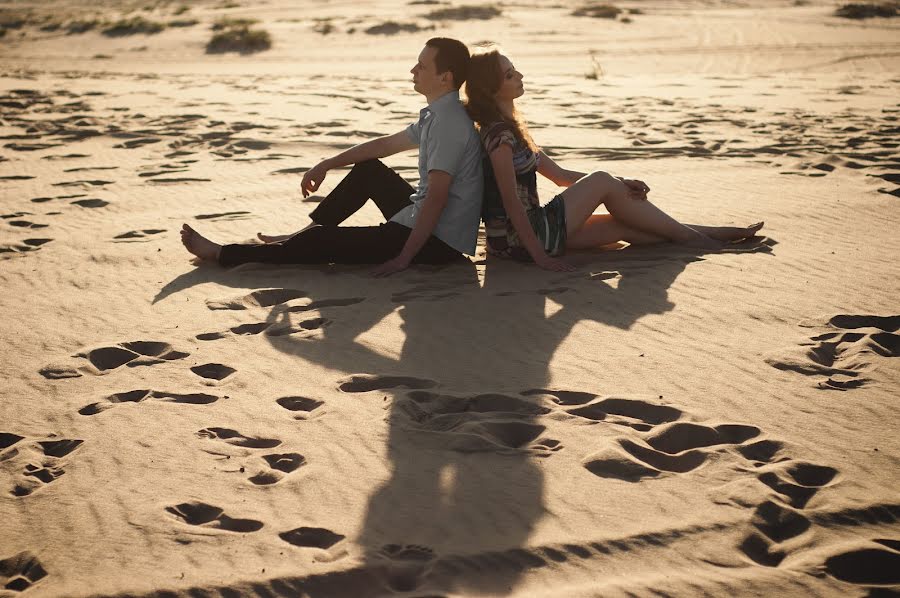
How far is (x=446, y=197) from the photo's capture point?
500 cm

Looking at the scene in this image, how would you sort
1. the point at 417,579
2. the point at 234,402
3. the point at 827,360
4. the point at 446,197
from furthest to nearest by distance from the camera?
the point at 446,197 → the point at 827,360 → the point at 234,402 → the point at 417,579

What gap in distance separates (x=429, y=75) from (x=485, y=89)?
0.95 feet

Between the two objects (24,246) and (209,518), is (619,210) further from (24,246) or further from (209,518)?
(24,246)

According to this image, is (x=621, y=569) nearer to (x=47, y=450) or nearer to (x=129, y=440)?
(x=129, y=440)

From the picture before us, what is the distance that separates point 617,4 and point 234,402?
95.0ft

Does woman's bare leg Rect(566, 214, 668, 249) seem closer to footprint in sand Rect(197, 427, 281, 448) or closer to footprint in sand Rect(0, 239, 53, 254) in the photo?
footprint in sand Rect(197, 427, 281, 448)

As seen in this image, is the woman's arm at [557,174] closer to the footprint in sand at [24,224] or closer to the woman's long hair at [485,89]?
the woman's long hair at [485,89]

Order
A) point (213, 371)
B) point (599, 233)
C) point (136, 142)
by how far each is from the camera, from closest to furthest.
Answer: point (213, 371)
point (599, 233)
point (136, 142)

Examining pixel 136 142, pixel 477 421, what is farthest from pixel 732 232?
pixel 136 142

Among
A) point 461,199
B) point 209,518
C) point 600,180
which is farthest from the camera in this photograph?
point 600,180

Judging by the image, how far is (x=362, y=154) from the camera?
17.8 ft

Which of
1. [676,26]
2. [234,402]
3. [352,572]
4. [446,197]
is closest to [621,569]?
[352,572]

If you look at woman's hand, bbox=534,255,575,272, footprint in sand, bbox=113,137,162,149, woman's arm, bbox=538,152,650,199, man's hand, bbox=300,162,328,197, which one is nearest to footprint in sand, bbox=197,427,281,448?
man's hand, bbox=300,162,328,197

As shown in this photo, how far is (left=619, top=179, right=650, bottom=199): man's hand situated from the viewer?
543cm
